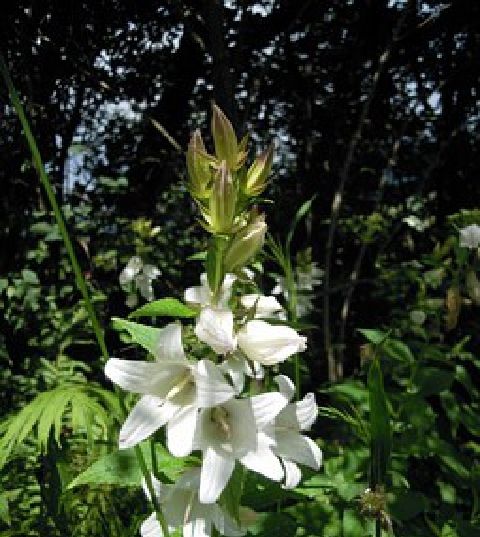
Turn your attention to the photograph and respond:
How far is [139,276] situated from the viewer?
2.51 metres

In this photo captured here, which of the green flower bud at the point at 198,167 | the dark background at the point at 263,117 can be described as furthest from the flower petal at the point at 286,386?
the dark background at the point at 263,117

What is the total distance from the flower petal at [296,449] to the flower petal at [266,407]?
0.07 meters

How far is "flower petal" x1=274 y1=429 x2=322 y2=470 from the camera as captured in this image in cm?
74

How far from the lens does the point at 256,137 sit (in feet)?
14.1

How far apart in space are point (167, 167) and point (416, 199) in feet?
4.51

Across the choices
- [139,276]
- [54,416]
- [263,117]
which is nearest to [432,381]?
[54,416]

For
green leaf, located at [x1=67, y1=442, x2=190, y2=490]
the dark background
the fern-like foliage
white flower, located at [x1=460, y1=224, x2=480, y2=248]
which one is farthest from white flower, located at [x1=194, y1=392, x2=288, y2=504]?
the dark background

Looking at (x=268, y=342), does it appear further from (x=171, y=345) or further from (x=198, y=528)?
(x=198, y=528)

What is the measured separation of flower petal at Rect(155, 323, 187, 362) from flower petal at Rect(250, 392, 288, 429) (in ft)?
0.27

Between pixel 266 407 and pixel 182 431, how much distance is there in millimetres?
83

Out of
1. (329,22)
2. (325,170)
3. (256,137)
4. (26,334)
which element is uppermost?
(329,22)

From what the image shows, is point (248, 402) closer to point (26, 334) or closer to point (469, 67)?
point (26, 334)

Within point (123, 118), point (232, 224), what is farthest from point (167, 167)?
point (232, 224)

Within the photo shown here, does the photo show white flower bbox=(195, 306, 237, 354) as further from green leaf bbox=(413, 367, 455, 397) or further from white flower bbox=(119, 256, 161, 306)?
white flower bbox=(119, 256, 161, 306)
